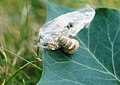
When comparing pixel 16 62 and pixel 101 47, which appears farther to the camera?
pixel 16 62

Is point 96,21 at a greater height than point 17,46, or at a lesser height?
greater

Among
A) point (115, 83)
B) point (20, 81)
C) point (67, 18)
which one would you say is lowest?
point (20, 81)

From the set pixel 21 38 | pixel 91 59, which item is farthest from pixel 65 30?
pixel 21 38

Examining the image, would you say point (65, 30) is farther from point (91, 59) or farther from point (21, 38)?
point (21, 38)

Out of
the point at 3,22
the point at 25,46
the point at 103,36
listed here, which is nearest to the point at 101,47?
the point at 103,36

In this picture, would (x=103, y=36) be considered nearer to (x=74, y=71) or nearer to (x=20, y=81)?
(x=74, y=71)

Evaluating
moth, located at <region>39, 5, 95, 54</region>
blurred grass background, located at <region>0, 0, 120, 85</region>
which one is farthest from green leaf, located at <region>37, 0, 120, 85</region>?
blurred grass background, located at <region>0, 0, 120, 85</region>
